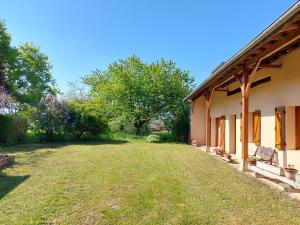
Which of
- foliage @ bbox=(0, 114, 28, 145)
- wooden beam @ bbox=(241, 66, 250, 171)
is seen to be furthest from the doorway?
foliage @ bbox=(0, 114, 28, 145)

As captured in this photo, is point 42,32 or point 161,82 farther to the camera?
point 161,82

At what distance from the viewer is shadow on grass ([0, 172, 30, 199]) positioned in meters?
5.16

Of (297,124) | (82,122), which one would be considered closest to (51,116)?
(82,122)

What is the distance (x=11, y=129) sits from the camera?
14531 mm

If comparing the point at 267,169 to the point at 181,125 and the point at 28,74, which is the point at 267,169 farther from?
the point at 28,74

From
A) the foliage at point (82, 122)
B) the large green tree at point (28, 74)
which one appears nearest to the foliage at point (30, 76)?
the large green tree at point (28, 74)

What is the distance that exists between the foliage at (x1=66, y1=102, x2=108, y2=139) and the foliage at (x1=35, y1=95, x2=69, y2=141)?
54 centimetres

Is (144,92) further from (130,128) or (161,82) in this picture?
(130,128)

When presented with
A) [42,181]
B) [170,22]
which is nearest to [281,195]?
[42,181]

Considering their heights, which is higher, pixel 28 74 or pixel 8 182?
pixel 28 74

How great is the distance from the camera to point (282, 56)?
296 inches

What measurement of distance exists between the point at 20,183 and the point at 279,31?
6253 mm

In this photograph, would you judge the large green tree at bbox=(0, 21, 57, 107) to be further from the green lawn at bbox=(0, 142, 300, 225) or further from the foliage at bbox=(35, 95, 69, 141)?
the green lawn at bbox=(0, 142, 300, 225)

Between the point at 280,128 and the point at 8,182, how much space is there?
7319mm
